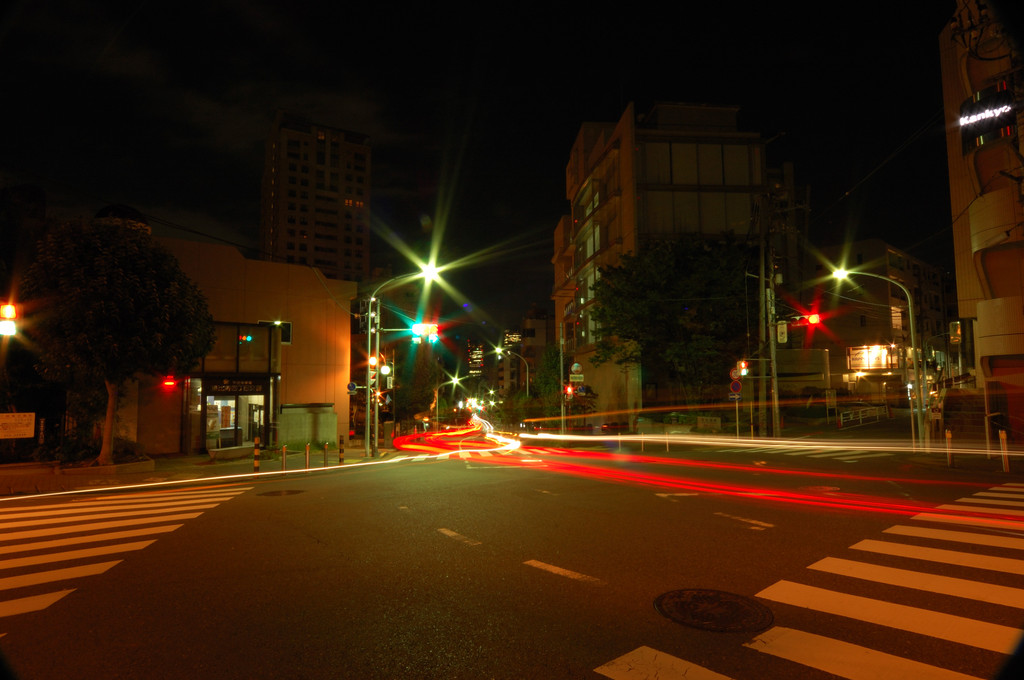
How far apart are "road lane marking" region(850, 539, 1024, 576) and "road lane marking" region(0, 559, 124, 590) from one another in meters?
10.2

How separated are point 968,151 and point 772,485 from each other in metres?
28.2

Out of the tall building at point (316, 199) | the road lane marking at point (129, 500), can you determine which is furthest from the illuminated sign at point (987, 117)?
the tall building at point (316, 199)

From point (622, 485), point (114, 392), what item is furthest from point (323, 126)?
point (622, 485)

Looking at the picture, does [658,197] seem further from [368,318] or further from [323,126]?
[323,126]

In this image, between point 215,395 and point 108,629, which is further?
point 215,395

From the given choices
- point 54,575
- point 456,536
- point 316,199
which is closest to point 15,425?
point 54,575

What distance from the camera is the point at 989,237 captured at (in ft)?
94.1

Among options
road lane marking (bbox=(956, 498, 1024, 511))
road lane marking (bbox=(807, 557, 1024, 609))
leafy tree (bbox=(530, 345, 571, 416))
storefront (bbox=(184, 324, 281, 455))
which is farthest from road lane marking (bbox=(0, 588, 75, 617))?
leafy tree (bbox=(530, 345, 571, 416))

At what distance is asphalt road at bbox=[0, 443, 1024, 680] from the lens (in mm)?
4605

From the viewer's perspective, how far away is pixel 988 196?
94.2 feet

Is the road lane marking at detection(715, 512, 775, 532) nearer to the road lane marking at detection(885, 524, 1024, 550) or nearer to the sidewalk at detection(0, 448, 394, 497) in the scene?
the road lane marking at detection(885, 524, 1024, 550)

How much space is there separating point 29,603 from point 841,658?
26.5ft

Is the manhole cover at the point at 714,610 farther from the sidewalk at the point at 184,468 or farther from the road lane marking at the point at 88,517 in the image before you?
the sidewalk at the point at 184,468

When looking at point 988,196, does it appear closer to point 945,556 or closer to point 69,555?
point 945,556
